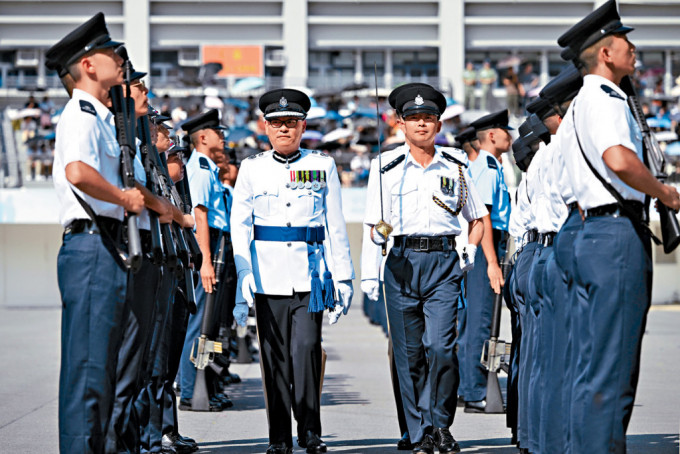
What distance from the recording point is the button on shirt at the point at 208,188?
9.56 metres

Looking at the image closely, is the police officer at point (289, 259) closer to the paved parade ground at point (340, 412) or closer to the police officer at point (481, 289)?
the paved parade ground at point (340, 412)

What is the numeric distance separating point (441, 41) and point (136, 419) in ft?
139

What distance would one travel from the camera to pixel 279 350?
7.57 m

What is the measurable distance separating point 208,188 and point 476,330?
237cm

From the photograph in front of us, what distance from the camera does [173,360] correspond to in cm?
778

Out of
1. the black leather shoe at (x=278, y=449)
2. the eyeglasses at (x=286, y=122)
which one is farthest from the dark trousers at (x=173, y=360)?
the eyeglasses at (x=286, y=122)

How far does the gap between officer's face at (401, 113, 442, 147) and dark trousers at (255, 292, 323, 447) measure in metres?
1.20

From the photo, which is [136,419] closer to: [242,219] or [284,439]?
[284,439]

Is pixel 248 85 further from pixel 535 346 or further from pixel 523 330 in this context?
pixel 535 346

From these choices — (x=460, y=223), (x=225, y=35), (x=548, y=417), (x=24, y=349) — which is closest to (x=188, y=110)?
(x=24, y=349)

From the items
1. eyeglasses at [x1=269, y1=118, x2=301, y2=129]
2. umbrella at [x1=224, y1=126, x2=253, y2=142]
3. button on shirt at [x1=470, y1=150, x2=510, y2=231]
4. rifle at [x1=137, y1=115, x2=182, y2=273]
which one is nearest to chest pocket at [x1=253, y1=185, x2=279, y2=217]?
eyeglasses at [x1=269, y1=118, x2=301, y2=129]

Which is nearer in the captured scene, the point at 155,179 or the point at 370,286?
the point at 155,179

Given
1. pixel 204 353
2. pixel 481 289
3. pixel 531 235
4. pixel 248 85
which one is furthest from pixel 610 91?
pixel 248 85

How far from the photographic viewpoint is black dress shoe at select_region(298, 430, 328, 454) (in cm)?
749
